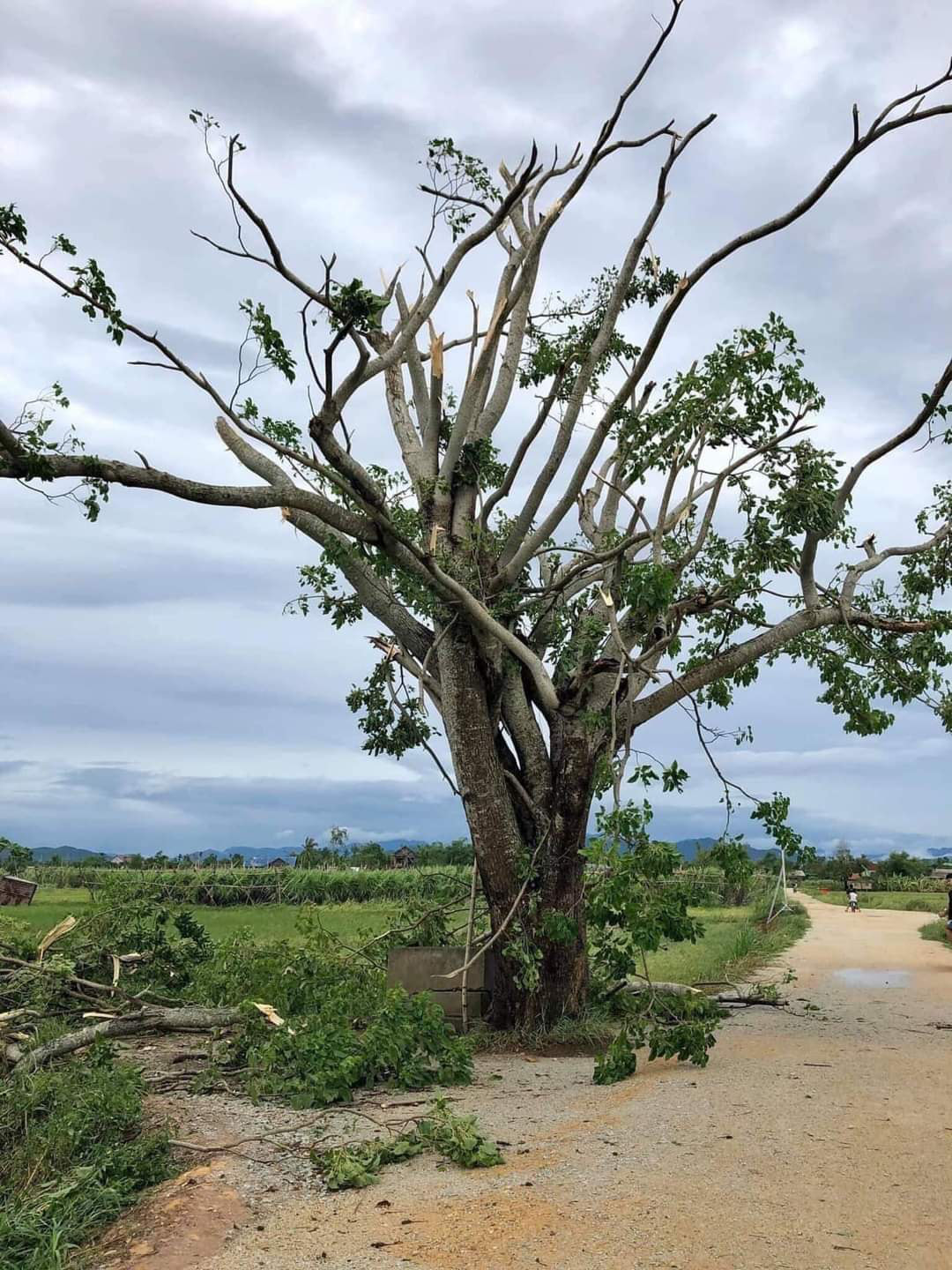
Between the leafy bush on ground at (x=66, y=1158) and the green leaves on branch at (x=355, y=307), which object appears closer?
the leafy bush on ground at (x=66, y=1158)

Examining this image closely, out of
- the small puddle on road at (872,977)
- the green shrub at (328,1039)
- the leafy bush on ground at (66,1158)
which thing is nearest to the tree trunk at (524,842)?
the green shrub at (328,1039)

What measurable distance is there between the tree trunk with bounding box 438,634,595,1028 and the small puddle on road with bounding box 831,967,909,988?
22.5 ft

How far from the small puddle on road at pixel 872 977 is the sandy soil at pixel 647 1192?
6.83 m

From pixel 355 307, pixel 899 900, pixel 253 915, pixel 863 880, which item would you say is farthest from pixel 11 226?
pixel 863 880

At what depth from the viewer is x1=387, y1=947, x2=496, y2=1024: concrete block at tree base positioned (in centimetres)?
1120

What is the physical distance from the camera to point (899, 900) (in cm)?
4197

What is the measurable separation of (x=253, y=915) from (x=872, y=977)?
67.6 feet

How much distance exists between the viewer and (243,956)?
11516 millimetres

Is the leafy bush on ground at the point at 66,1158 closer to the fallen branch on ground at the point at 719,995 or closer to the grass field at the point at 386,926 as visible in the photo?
the grass field at the point at 386,926

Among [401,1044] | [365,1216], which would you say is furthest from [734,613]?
[365,1216]

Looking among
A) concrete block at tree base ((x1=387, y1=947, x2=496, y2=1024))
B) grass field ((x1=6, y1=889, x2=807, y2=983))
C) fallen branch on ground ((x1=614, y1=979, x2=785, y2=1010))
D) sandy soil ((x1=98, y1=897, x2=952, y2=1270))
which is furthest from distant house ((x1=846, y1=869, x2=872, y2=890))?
sandy soil ((x1=98, y1=897, x2=952, y2=1270))

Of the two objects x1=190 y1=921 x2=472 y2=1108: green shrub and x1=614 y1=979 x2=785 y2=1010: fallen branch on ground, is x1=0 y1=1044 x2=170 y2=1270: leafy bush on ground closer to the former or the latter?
x1=190 y1=921 x2=472 y2=1108: green shrub

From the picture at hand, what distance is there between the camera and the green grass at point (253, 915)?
83.3 feet

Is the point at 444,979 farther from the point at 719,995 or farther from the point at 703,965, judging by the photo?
the point at 703,965
